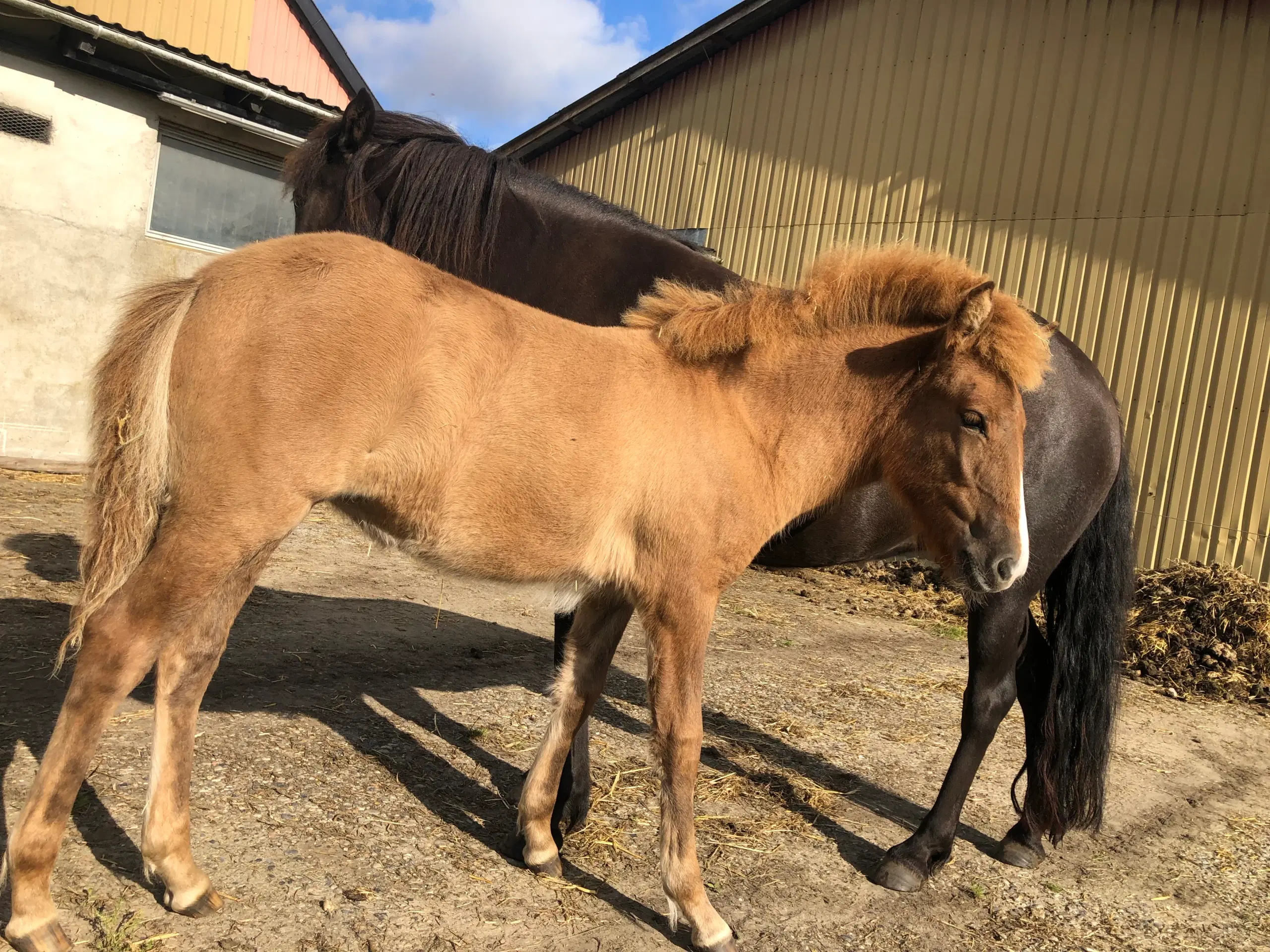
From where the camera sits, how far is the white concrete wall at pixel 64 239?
7906mm

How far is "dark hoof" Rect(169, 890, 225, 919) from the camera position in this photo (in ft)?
8.13

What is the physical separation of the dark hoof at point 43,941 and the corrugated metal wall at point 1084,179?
8008 millimetres

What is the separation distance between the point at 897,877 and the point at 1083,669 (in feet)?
4.59

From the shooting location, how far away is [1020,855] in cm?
369

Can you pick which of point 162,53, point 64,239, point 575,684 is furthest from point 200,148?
point 575,684

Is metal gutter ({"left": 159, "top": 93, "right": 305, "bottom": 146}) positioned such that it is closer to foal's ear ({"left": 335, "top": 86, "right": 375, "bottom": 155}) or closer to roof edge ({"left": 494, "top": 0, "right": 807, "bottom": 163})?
roof edge ({"left": 494, "top": 0, "right": 807, "bottom": 163})

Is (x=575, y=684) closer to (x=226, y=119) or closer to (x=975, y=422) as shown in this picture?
(x=975, y=422)

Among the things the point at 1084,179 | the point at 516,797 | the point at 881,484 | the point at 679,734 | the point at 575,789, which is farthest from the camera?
the point at 1084,179

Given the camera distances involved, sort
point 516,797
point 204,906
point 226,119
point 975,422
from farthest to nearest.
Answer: point 226,119 → point 516,797 → point 975,422 → point 204,906

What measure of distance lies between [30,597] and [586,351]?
3.89 metres

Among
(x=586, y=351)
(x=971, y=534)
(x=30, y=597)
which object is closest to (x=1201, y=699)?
(x=971, y=534)

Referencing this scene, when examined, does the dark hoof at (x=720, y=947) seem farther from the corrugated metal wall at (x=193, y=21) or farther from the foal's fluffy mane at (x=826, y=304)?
the corrugated metal wall at (x=193, y=21)

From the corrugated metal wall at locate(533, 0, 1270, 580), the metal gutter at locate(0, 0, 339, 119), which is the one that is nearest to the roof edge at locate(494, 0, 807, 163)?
the corrugated metal wall at locate(533, 0, 1270, 580)

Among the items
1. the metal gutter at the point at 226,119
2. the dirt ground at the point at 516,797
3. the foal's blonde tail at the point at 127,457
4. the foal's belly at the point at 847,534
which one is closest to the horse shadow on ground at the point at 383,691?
the dirt ground at the point at 516,797
